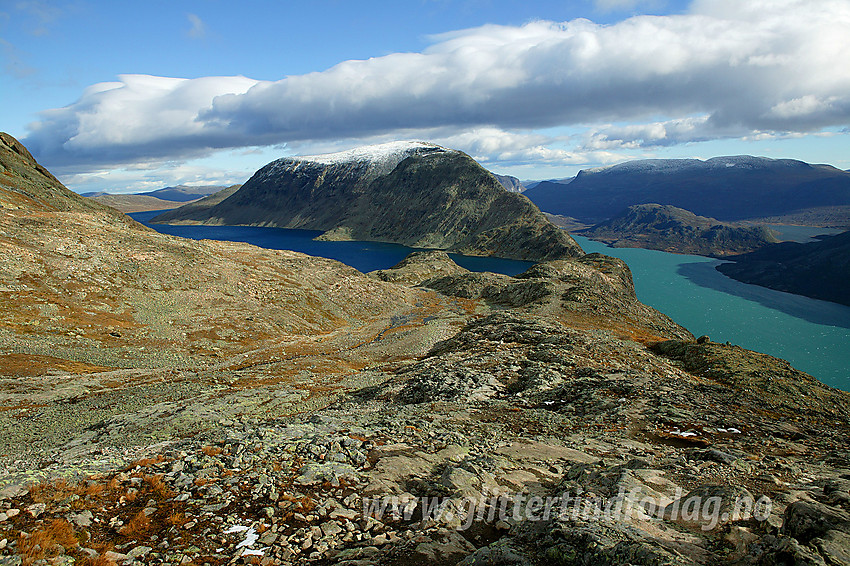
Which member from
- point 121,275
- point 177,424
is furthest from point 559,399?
point 121,275

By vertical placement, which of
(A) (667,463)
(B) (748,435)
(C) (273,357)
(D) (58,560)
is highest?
(D) (58,560)

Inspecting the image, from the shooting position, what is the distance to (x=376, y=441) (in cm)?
1892

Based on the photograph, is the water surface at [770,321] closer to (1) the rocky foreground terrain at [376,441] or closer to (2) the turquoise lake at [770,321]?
(2) the turquoise lake at [770,321]

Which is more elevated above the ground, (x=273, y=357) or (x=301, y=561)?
(x=301, y=561)

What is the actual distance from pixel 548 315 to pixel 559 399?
4575 centimetres

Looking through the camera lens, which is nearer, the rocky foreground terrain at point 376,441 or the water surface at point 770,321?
the rocky foreground terrain at point 376,441

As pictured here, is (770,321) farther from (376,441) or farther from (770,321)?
(376,441)

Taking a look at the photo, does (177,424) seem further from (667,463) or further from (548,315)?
(548,315)

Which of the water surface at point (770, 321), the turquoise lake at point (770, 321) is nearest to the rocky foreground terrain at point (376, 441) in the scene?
the water surface at point (770, 321)

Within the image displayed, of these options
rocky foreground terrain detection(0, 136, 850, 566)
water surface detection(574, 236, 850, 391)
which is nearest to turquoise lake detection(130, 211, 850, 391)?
water surface detection(574, 236, 850, 391)

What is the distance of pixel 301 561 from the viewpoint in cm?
1087

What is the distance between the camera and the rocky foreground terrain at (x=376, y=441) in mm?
11039

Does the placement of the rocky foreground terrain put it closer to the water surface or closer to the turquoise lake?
the water surface

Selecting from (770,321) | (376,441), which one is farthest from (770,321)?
(376,441)
